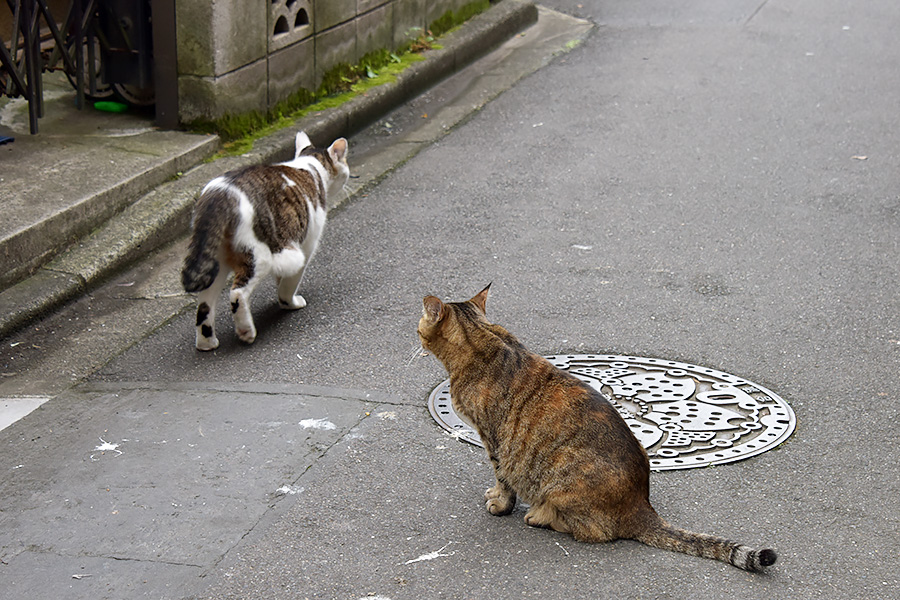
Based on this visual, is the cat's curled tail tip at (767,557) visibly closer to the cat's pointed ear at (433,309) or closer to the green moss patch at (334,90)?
the cat's pointed ear at (433,309)

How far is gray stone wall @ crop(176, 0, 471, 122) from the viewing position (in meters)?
7.22

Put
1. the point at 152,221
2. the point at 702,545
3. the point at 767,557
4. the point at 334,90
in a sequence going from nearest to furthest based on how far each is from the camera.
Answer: the point at 767,557 < the point at 702,545 < the point at 152,221 < the point at 334,90

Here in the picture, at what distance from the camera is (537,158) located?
8148 mm

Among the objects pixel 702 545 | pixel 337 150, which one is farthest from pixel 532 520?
pixel 337 150

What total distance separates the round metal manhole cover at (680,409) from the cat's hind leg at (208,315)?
4.07 ft

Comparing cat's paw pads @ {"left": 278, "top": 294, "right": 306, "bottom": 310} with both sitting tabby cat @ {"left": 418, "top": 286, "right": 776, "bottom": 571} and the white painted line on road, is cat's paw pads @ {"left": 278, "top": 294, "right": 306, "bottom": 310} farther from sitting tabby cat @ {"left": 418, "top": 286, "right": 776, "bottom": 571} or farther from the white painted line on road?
sitting tabby cat @ {"left": 418, "top": 286, "right": 776, "bottom": 571}

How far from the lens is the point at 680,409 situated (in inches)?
182

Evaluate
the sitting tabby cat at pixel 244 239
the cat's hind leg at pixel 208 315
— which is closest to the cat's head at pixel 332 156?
the sitting tabby cat at pixel 244 239

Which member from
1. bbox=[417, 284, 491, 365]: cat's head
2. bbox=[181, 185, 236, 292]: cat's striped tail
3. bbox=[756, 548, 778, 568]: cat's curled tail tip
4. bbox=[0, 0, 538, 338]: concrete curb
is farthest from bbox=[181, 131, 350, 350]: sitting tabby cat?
bbox=[756, 548, 778, 568]: cat's curled tail tip

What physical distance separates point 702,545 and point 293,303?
290 centimetres

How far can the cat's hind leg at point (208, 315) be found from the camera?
204 inches

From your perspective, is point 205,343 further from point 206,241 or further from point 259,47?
point 259,47

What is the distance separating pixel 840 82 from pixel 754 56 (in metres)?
1.13

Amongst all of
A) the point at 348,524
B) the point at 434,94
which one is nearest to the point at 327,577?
the point at 348,524
